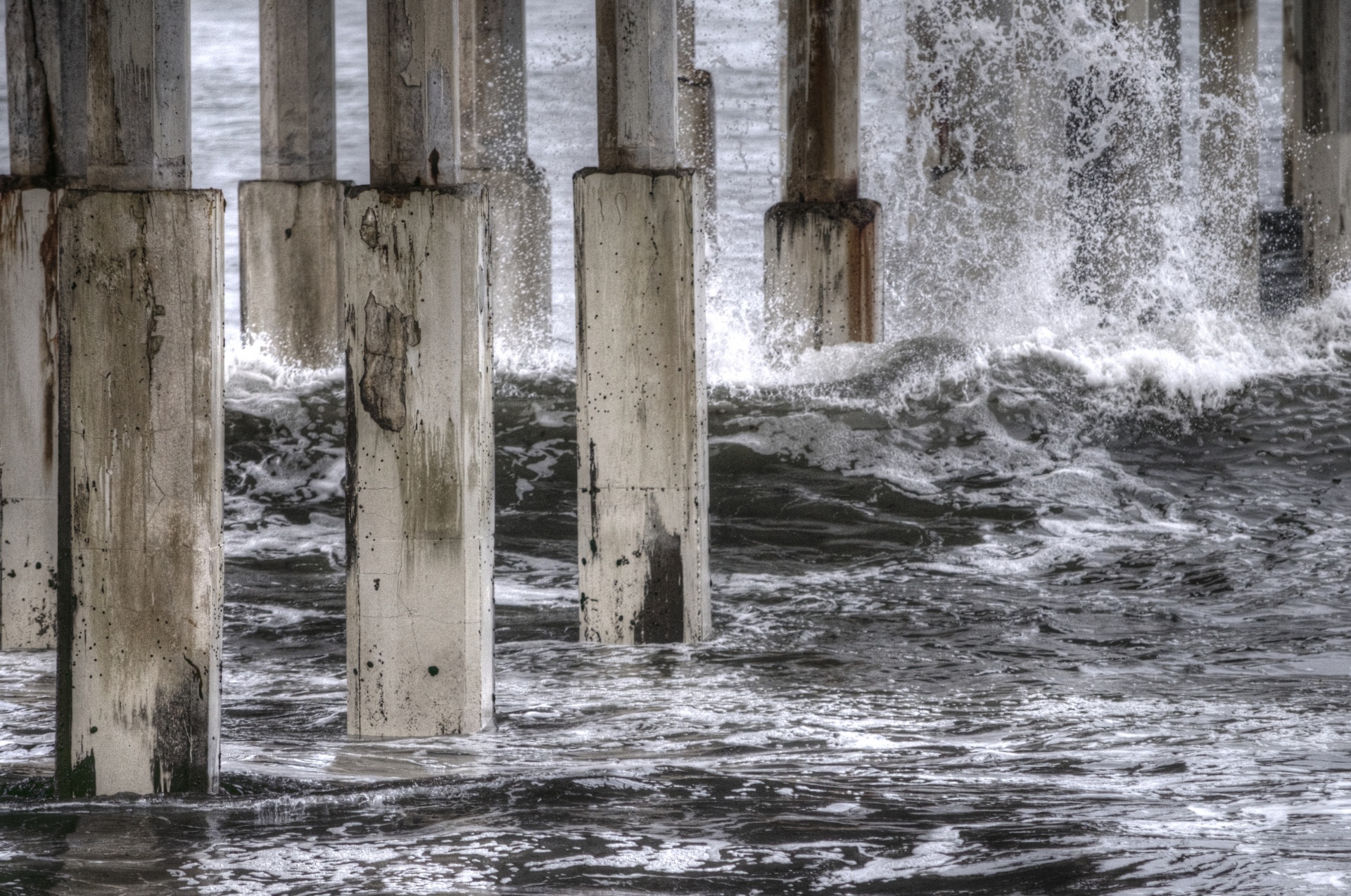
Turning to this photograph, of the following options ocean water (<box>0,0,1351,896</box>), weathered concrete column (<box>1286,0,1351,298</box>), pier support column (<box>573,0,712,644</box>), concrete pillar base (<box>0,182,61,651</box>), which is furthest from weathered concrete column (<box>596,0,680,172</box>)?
weathered concrete column (<box>1286,0,1351,298</box>)

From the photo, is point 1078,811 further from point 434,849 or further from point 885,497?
point 885,497

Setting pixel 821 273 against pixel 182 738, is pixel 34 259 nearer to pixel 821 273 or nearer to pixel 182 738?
pixel 182 738

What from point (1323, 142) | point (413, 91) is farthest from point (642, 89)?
point (1323, 142)

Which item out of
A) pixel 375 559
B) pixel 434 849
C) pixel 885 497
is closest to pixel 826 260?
pixel 885 497

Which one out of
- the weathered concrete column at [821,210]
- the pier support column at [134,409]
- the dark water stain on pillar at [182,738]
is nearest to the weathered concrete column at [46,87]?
the pier support column at [134,409]

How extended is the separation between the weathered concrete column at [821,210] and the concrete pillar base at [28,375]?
17.3ft

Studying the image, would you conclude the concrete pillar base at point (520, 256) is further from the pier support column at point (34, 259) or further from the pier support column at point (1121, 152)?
the pier support column at point (34, 259)

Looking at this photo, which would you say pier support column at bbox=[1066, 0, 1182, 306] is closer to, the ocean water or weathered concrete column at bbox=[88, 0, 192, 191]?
the ocean water

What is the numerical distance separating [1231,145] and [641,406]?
901 cm

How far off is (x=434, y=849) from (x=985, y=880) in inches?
50.1

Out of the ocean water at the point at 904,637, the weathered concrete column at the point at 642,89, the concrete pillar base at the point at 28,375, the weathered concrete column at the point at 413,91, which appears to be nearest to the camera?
the ocean water at the point at 904,637

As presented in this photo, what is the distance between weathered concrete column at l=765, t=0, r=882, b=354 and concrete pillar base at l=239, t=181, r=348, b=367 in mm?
2841

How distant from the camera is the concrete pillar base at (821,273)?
10750 millimetres

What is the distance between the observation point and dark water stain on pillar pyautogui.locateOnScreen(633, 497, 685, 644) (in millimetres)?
6465
